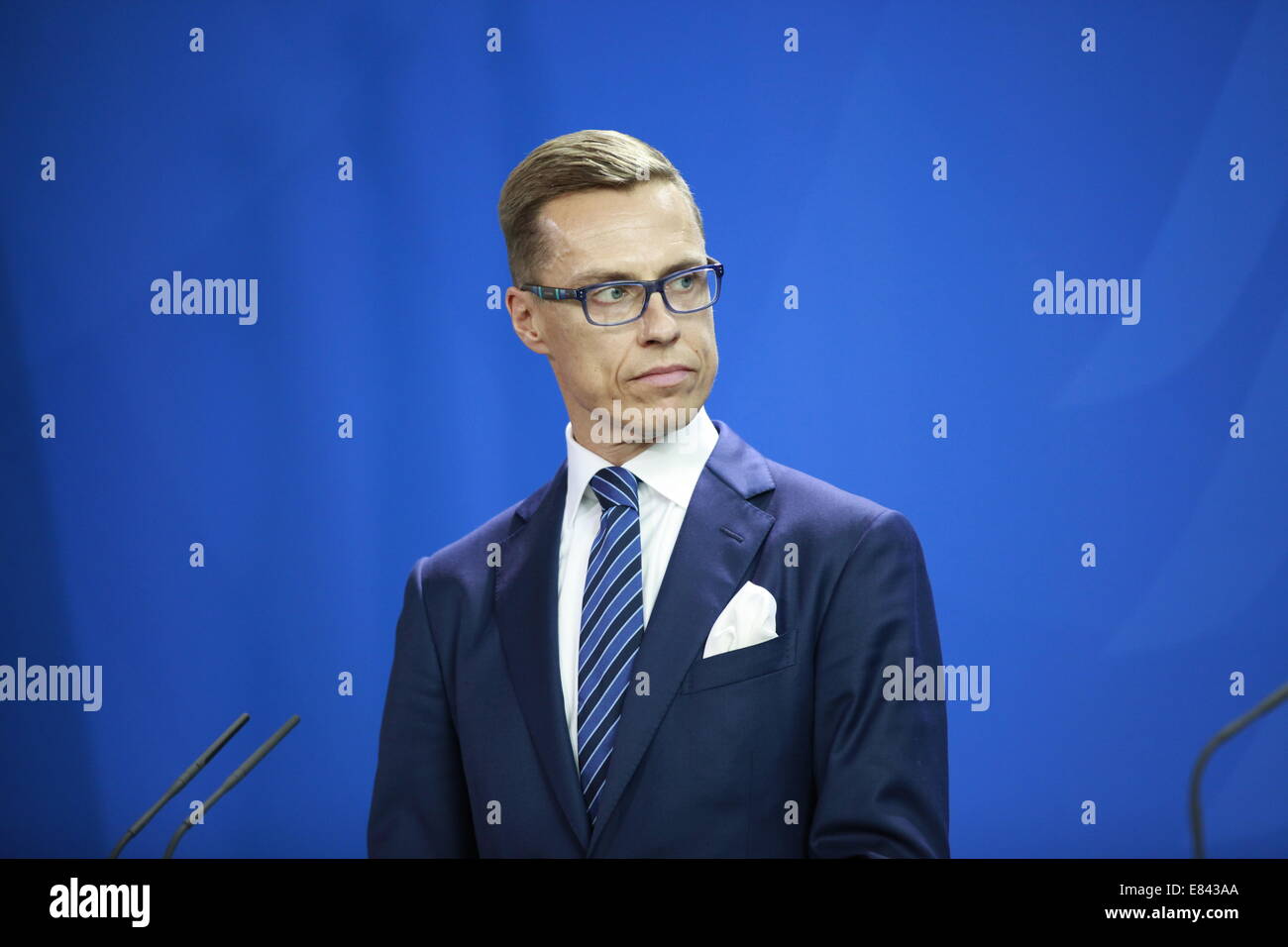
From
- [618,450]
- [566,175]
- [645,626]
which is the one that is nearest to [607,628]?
[645,626]

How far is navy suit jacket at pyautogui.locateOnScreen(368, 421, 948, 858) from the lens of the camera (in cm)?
234

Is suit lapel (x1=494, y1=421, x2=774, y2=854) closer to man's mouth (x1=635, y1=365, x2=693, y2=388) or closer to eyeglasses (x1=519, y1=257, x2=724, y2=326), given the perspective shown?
man's mouth (x1=635, y1=365, x2=693, y2=388)

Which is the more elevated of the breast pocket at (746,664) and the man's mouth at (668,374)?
the man's mouth at (668,374)

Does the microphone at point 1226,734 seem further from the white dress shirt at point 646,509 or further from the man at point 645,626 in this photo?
the white dress shirt at point 646,509

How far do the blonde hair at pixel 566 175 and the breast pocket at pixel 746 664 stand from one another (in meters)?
0.78

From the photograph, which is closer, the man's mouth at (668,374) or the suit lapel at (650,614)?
the suit lapel at (650,614)

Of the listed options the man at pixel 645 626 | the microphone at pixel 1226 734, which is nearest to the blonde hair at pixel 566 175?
the man at pixel 645 626

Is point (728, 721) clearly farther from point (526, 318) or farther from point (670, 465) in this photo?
point (526, 318)

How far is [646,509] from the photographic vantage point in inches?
102

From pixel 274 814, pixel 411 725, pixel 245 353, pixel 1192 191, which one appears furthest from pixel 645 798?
pixel 1192 191

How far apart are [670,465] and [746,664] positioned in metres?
0.41

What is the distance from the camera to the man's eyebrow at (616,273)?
252 cm

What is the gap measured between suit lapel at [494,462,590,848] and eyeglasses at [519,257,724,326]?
1.08 ft

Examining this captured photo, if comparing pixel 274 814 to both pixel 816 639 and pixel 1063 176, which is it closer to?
pixel 816 639
